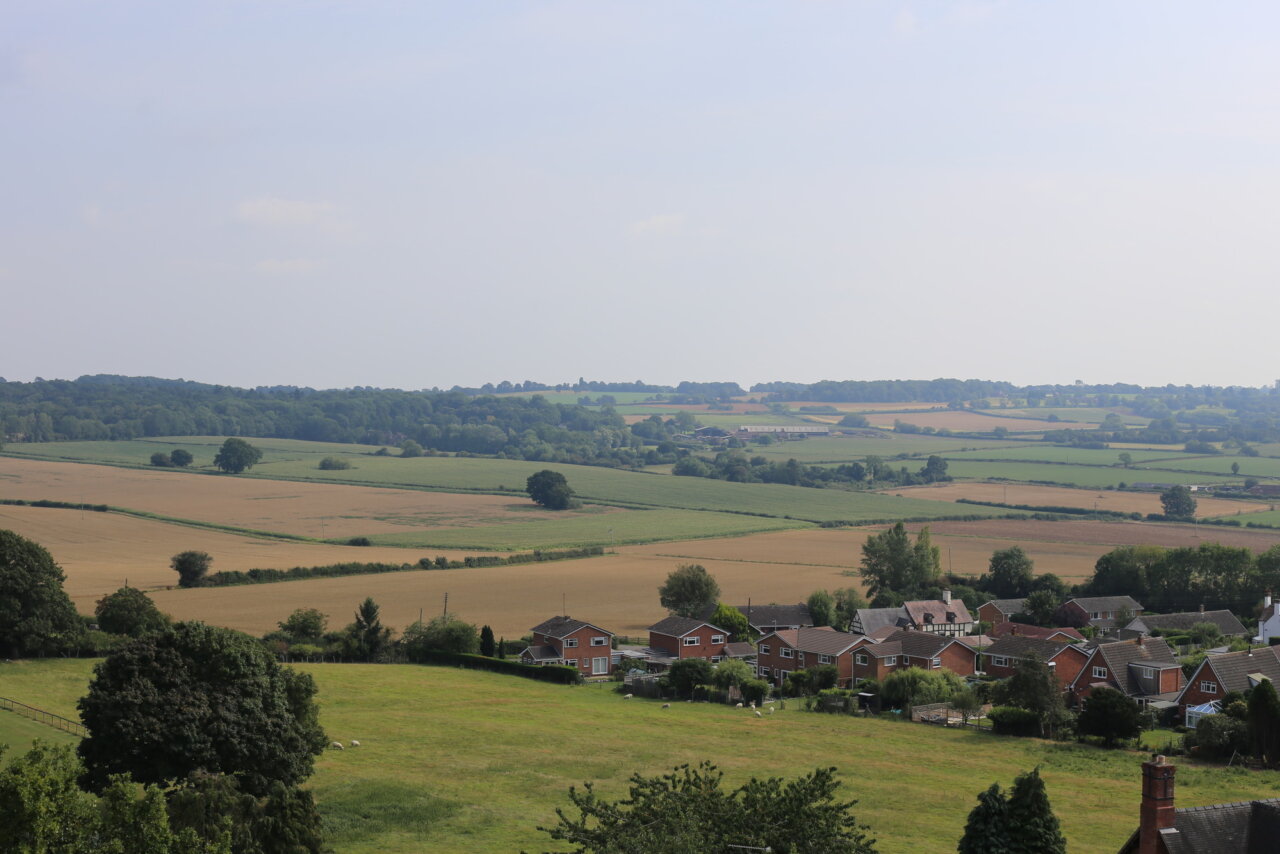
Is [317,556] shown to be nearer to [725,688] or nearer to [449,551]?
[449,551]

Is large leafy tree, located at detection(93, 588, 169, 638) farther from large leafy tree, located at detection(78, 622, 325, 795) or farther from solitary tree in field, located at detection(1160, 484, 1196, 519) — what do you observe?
solitary tree in field, located at detection(1160, 484, 1196, 519)

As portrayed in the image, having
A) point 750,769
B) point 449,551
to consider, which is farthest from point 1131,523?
point 750,769

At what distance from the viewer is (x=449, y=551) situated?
3632 inches

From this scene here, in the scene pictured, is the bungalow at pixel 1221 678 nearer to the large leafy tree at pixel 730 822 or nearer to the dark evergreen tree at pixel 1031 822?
the dark evergreen tree at pixel 1031 822

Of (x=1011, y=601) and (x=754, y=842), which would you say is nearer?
(x=754, y=842)

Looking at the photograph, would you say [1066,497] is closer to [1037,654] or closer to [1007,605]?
[1007,605]

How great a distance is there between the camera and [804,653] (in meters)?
56.3

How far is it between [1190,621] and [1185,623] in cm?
37

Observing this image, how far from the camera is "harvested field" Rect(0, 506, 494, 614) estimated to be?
7688 cm

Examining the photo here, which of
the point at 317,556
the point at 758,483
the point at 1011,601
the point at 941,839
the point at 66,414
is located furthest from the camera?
the point at 66,414

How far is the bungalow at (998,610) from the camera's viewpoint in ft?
226

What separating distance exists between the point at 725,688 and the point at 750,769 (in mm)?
14263

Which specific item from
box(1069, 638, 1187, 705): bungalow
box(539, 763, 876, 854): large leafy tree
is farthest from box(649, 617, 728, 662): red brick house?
box(539, 763, 876, 854): large leafy tree

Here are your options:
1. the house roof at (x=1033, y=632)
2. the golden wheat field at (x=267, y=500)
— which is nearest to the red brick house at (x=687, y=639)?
the house roof at (x=1033, y=632)
